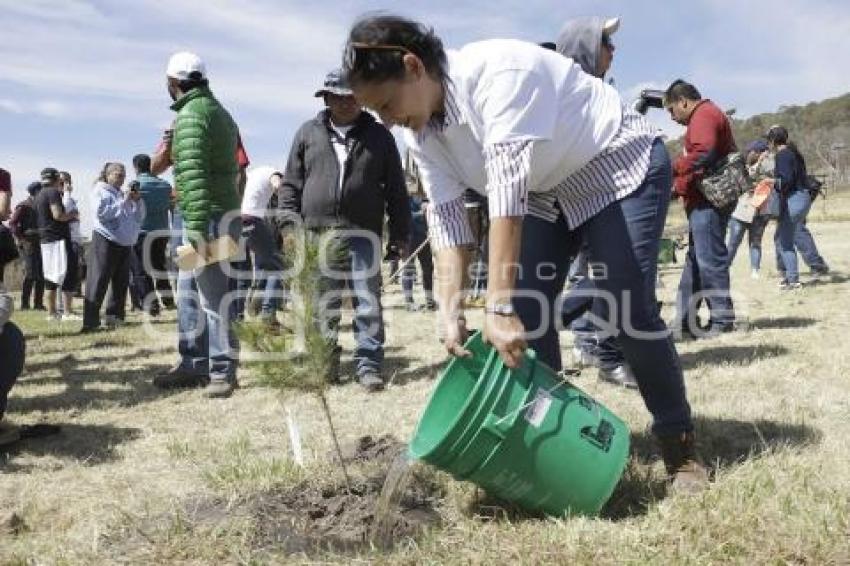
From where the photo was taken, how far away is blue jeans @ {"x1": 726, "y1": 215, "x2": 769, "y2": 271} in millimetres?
9953

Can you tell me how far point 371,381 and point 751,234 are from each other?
25.1 ft

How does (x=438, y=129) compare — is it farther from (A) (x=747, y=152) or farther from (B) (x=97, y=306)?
(A) (x=747, y=152)

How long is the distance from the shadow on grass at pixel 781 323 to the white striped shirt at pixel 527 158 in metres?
4.05

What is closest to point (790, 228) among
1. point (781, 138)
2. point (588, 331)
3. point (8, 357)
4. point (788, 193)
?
point (788, 193)

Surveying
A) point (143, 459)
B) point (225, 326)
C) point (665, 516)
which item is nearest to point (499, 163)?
point (665, 516)

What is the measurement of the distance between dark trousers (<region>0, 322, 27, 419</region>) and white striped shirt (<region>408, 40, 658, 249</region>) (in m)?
2.34

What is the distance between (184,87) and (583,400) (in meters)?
3.21

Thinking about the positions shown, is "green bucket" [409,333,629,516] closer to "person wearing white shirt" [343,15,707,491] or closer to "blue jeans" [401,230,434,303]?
"person wearing white shirt" [343,15,707,491]

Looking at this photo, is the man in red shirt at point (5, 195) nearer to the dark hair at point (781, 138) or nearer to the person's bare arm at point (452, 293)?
the person's bare arm at point (452, 293)

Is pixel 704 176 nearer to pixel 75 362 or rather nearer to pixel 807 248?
pixel 75 362

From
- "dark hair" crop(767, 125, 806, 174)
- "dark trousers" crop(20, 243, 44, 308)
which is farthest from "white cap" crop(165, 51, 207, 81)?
"dark trousers" crop(20, 243, 44, 308)

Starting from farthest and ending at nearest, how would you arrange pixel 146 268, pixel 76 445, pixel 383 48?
pixel 146 268, pixel 76 445, pixel 383 48

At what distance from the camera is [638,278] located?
255 cm

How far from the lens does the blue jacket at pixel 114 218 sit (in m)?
8.31
